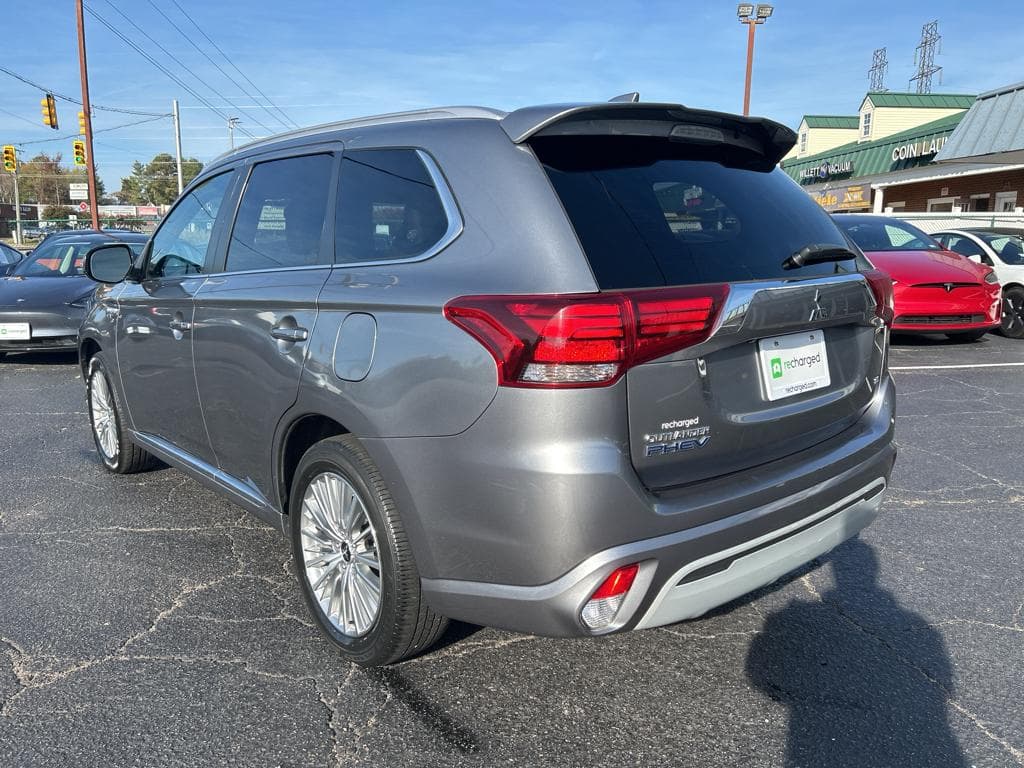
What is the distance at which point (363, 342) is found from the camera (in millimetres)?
2541

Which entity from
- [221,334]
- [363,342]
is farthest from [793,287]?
[221,334]

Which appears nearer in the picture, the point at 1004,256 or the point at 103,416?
the point at 103,416

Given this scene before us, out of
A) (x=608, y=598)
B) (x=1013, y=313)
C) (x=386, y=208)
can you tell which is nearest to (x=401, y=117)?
(x=386, y=208)

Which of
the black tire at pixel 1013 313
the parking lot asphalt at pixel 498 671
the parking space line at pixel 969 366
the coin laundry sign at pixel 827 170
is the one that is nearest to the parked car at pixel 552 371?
the parking lot asphalt at pixel 498 671

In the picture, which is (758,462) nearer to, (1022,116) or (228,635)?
(228,635)

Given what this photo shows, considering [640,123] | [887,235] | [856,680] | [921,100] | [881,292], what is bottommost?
[856,680]

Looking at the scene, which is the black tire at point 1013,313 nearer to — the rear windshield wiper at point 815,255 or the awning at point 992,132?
the rear windshield wiper at point 815,255

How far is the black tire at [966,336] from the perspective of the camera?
1073 cm

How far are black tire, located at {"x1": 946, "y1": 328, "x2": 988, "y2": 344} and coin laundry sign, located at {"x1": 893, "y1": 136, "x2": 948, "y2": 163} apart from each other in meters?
17.6

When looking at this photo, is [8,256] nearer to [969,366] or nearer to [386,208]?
[386,208]

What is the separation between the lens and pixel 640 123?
252 centimetres

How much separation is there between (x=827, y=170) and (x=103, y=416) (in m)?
34.7

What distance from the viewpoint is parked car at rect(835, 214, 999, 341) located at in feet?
31.2

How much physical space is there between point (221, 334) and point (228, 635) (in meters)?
1.16
